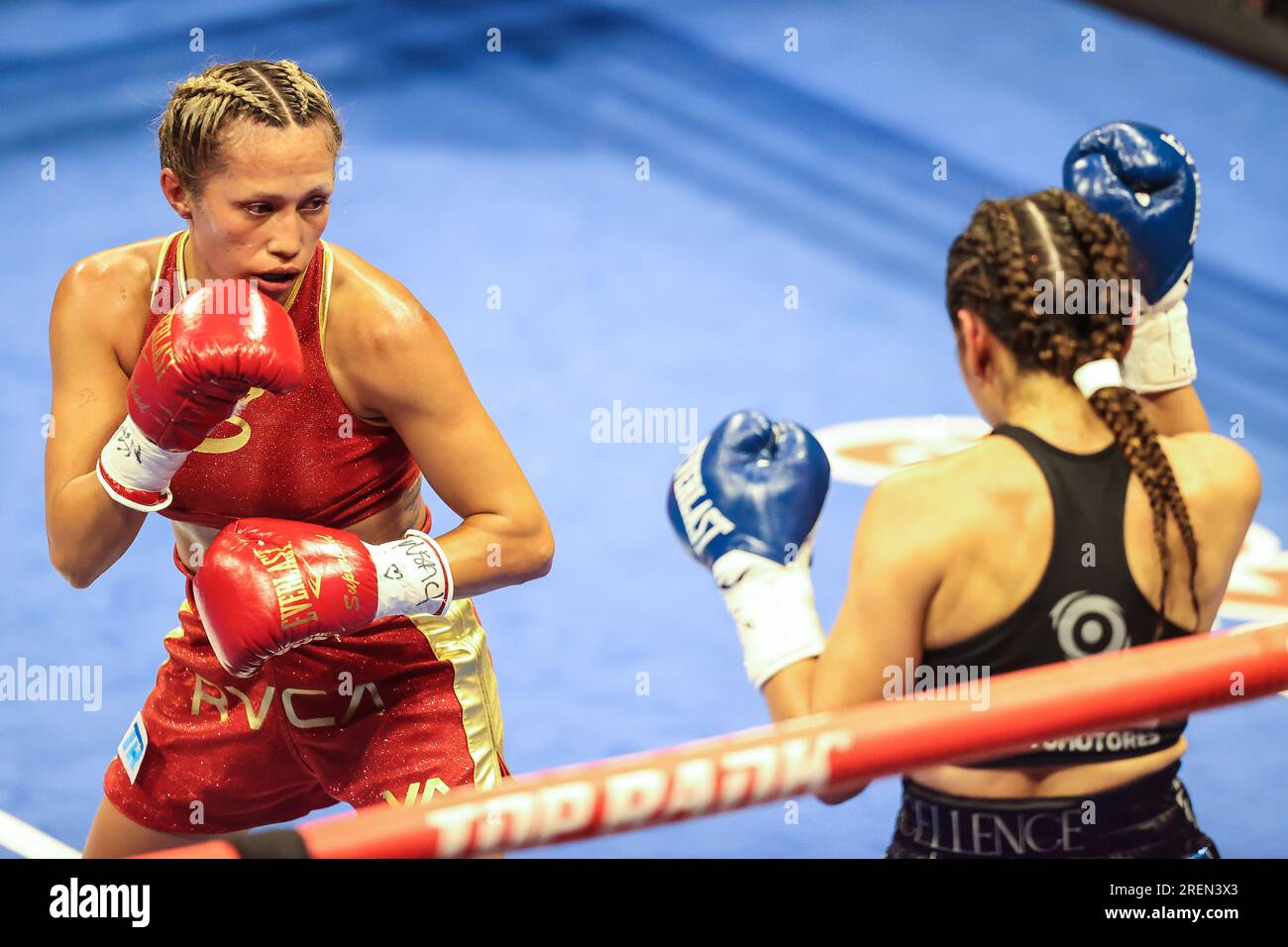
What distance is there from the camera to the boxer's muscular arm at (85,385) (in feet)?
9.59

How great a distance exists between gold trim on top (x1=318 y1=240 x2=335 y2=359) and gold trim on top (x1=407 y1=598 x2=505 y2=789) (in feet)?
1.68

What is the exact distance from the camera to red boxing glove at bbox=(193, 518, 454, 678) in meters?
2.71

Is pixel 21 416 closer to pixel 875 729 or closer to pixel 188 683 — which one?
pixel 188 683

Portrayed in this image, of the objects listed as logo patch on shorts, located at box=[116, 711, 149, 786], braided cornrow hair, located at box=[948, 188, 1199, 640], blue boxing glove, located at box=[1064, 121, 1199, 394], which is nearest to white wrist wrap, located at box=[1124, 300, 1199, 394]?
blue boxing glove, located at box=[1064, 121, 1199, 394]

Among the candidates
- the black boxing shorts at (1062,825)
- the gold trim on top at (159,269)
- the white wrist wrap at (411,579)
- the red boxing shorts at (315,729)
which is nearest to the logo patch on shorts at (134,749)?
the red boxing shorts at (315,729)

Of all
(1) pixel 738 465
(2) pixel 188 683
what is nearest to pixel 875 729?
(1) pixel 738 465

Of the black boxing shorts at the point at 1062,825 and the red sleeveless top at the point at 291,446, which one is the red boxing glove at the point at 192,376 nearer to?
the red sleeveless top at the point at 291,446

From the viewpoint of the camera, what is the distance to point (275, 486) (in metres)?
3.00

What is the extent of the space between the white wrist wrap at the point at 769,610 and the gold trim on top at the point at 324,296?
2.72 ft

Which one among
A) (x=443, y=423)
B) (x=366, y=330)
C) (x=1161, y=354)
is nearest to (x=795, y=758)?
(x=443, y=423)

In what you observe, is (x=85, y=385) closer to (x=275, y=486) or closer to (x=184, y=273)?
(x=184, y=273)

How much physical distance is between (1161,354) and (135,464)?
179cm
